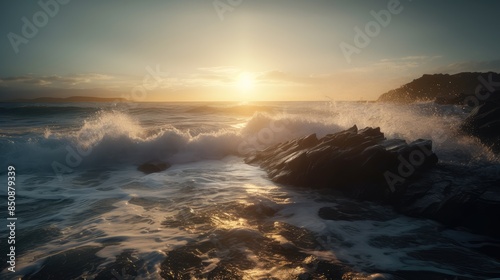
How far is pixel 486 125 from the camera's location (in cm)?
1338

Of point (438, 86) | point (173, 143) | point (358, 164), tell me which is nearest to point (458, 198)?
point (358, 164)

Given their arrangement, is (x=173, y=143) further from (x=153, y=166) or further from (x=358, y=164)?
(x=358, y=164)

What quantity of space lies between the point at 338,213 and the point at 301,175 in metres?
2.99

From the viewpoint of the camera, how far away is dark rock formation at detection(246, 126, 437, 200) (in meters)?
8.83

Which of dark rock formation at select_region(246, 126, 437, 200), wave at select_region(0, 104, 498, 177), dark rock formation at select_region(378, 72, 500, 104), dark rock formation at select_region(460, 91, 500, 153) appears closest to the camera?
dark rock formation at select_region(246, 126, 437, 200)

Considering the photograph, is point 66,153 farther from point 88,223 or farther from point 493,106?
point 493,106

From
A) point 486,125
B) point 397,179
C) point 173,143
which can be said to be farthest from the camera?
point 173,143

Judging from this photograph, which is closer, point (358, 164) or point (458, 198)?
point (458, 198)

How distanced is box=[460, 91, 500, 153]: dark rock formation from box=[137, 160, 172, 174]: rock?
15.5 m

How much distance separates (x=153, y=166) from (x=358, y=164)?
1039cm

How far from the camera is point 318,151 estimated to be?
34.6 feet

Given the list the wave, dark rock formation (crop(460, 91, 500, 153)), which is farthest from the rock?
dark rock formation (crop(460, 91, 500, 153))

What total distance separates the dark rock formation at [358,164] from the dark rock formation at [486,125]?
5.39 metres

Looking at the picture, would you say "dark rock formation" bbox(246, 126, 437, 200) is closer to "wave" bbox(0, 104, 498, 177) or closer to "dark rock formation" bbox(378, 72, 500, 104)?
"wave" bbox(0, 104, 498, 177)
